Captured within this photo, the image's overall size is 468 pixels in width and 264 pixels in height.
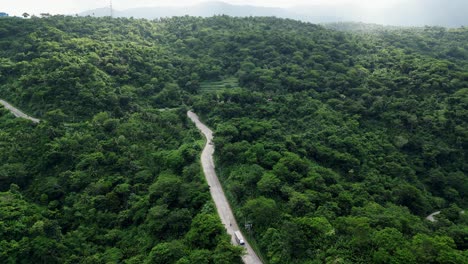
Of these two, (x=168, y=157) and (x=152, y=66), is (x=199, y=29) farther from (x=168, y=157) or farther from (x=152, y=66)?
(x=168, y=157)

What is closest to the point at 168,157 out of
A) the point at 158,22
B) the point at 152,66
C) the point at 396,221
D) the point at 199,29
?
the point at 396,221

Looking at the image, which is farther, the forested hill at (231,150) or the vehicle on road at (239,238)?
the forested hill at (231,150)

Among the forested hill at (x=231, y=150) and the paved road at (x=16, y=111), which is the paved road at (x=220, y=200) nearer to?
the forested hill at (x=231, y=150)

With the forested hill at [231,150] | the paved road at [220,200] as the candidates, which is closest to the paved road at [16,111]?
the forested hill at [231,150]

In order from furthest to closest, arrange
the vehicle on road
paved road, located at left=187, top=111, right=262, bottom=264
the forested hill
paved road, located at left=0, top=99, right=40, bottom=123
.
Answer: paved road, located at left=0, top=99, right=40, bottom=123 < the forested hill < the vehicle on road < paved road, located at left=187, top=111, right=262, bottom=264

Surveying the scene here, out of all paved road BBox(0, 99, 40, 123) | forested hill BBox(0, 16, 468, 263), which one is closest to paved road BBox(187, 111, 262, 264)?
forested hill BBox(0, 16, 468, 263)

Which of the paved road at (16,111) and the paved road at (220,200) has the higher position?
the paved road at (16,111)

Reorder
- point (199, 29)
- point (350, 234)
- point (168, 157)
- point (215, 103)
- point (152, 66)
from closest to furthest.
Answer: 1. point (350, 234)
2. point (168, 157)
3. point (215, 103)
4. point (152, 66)
5. point (199, 29)

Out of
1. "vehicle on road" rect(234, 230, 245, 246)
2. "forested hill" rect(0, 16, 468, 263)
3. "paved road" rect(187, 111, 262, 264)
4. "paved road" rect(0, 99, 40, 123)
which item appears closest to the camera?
"paved road" rect(187, 111, 262, 264)

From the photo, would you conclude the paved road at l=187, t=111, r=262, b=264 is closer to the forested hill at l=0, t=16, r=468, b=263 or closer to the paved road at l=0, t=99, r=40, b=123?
the forested hill at l=0, t=16, r=468, b=263
